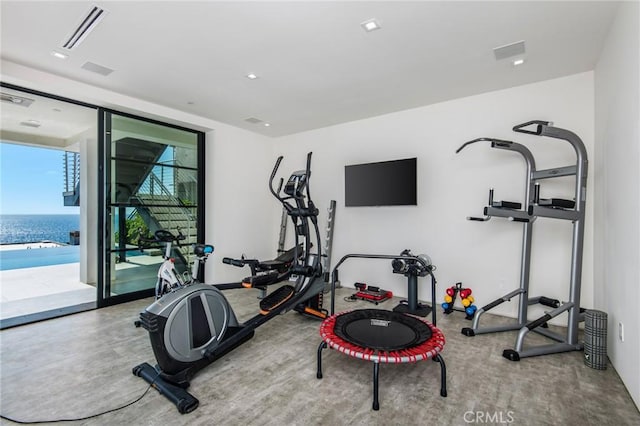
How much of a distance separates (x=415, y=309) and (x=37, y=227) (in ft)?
24.2

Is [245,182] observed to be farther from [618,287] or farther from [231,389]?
[618,287]

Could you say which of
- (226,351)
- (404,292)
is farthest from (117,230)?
(404,292)

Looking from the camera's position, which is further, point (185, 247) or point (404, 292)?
point (185, 247)

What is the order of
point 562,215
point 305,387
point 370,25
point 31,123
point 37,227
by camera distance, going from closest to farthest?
1. point 305,387
2. point 370,25
3. point 562,215
4. point 31,123
5. point 37,227

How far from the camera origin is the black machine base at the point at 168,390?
6.64 ft

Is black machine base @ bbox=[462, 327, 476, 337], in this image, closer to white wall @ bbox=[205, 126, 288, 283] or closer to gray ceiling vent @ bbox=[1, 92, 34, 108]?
white wall @ bbox=[205, 126, 288, 283]

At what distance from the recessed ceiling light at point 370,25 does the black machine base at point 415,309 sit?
10.7ft

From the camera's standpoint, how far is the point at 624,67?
2338mm

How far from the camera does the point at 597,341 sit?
99.7 inches

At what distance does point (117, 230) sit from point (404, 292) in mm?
4468

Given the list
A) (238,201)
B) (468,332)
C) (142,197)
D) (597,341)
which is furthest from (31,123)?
(597,341)

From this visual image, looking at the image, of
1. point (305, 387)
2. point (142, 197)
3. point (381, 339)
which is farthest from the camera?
point (142, 197)

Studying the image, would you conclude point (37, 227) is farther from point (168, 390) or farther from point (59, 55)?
point (168, 390)

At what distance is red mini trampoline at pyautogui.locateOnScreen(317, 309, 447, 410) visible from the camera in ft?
7.07
